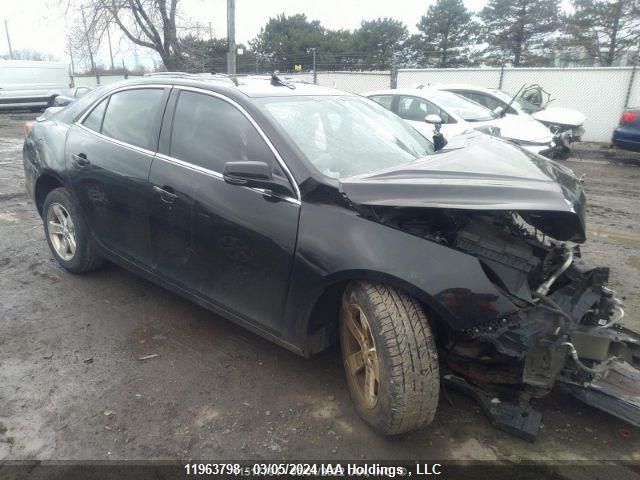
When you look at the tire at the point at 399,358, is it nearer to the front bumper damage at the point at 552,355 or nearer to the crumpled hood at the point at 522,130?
the front bumper damage at the point at 552,355

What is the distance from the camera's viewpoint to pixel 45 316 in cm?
354

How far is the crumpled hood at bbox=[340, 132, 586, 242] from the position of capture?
2.08 m

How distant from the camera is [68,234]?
4.07 meters

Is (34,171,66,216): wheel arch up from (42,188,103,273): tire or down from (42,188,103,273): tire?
up

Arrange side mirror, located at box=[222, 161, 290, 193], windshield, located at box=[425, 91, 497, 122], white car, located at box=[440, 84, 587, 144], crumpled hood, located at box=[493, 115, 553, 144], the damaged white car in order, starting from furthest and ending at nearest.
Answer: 1. white car, located at box=[440, 84, 587, 144]
2. the damaged white car
3. windshield, located at box=[425, 91, 497, 122]
4. crumpled hood, located at box=[493, 115, 553, 144]
5. side mirror, located at box=[222, 161, 290, 193]

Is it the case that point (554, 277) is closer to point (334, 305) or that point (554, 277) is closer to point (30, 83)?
point (334, 305)

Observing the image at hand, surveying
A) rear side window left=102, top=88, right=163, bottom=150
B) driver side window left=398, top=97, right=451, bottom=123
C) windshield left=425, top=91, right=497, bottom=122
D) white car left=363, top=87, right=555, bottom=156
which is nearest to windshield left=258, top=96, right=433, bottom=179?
rear side window left=102, top=88, right=163, bottom=150

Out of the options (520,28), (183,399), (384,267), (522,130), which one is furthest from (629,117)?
(520,28)

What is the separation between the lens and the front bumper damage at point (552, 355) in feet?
7.00

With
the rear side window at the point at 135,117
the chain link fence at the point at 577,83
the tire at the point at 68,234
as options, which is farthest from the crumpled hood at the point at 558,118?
the tire at the point at 68,234

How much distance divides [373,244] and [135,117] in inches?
85.9

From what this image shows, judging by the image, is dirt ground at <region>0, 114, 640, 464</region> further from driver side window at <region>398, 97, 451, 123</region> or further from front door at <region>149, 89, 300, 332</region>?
driver side window at <region>398, 97, 451, 123</region>

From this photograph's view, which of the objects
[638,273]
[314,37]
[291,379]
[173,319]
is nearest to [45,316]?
[173,319]

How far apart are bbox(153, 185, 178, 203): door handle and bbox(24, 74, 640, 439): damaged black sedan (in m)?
0.01
